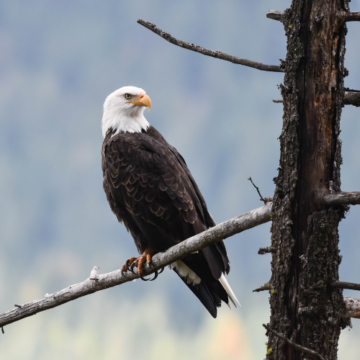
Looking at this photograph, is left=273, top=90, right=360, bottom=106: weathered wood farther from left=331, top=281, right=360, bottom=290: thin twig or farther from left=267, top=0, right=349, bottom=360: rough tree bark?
left=331, top=281, right=360, bottom=290: thin twig

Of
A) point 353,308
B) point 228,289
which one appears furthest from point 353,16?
point 228,289

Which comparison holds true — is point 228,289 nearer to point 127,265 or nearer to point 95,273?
point 127,265

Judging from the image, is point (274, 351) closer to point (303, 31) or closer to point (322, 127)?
point (322, 127)

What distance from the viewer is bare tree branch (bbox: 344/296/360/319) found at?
3.26 m

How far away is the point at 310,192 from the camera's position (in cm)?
295

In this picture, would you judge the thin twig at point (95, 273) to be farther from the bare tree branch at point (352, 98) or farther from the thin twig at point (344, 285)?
the bare tree branch at point (352, 98)

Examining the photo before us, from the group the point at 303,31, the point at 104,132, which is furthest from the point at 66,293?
the point at 303,31

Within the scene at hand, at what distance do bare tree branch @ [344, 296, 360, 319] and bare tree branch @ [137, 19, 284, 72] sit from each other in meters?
1.70

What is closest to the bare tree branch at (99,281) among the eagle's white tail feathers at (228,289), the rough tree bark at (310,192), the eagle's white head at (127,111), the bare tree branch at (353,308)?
the rough tree bark at (310,192)

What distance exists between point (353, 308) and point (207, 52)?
223 centimetres

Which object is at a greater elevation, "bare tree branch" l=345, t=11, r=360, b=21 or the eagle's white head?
the eagle's white head

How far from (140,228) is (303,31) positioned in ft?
8.70

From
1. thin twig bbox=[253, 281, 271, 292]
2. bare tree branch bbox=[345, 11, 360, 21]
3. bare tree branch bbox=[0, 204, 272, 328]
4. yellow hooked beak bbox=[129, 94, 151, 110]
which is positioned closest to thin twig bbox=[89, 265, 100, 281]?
bare tree branch bbox=[0, 204, 272, 328]

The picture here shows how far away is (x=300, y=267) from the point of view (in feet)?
9.70
